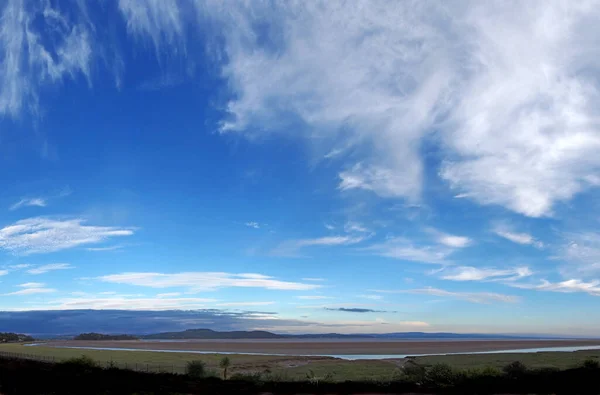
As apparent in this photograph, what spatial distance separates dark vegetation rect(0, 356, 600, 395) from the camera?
35.0 metres

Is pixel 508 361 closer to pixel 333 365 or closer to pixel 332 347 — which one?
pixel 333 365

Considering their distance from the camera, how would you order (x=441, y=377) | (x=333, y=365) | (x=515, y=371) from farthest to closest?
(x=333, y=365) → (x=515, y=371) → (x=441, y=377)

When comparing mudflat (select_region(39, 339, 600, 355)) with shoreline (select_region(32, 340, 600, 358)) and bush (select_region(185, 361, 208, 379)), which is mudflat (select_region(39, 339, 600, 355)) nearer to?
shoreline (select_region(32, 340, 600, 358))

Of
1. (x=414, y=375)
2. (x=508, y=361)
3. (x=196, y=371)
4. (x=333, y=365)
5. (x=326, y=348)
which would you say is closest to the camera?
(x=414, y=375)

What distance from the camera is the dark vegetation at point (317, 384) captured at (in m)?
35.0

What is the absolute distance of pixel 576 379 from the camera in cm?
3988

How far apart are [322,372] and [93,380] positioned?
25.6 m

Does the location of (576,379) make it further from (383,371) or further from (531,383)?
(383,371)

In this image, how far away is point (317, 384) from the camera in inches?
1551

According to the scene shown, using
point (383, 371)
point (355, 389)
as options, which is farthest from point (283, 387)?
point (383, 371)

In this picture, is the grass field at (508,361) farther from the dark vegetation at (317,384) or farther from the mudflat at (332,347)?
the mudflat at (332,347)

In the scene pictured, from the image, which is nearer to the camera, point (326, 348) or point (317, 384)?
point (317, 384)

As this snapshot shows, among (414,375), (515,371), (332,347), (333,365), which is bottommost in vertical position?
(332,347)

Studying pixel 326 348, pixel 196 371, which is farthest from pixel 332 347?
pixel 196 371
